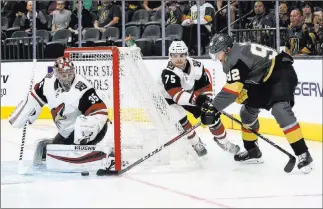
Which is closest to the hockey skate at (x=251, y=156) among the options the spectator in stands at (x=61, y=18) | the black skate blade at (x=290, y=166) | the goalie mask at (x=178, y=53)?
the black skate blade at (x=290, y=166)

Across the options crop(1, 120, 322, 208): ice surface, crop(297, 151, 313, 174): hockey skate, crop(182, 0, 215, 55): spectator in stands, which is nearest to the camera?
crop(1, 120, 322, 208): ice surface

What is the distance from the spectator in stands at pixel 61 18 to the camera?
9.47 metres

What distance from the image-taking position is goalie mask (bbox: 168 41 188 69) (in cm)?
520

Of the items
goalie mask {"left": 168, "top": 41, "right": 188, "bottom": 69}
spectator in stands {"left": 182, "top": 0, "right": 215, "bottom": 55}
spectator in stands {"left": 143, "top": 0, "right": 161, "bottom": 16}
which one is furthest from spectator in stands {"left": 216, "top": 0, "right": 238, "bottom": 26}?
goalie mask {"left": 168, "top": 41, "right": 188, "bottom": 69}

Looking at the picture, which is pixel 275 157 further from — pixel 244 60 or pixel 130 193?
pixel 130 193

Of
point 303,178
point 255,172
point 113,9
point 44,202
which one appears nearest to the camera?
point 44,202

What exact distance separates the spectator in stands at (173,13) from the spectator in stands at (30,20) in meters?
1.78

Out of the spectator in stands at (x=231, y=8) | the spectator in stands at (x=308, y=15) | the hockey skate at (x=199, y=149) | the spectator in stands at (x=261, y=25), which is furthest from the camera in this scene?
the spectator in stands at (x=231, y=8)

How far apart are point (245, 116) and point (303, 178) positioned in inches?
26.6

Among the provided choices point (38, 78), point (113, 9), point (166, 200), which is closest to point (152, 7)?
point (113, 9)

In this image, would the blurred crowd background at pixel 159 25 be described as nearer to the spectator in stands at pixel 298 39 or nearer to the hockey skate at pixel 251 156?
the spectator in stands at pixel 298 39

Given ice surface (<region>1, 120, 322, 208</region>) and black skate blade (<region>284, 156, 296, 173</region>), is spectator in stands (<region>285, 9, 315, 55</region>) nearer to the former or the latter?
ice surface (<region>1, 120, 322, 208</region>)

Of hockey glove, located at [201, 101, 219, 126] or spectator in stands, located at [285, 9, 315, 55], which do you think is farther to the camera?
spectator in stands, located at [285, 9, 315, 55]

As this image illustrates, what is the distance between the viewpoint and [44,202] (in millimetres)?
3936
